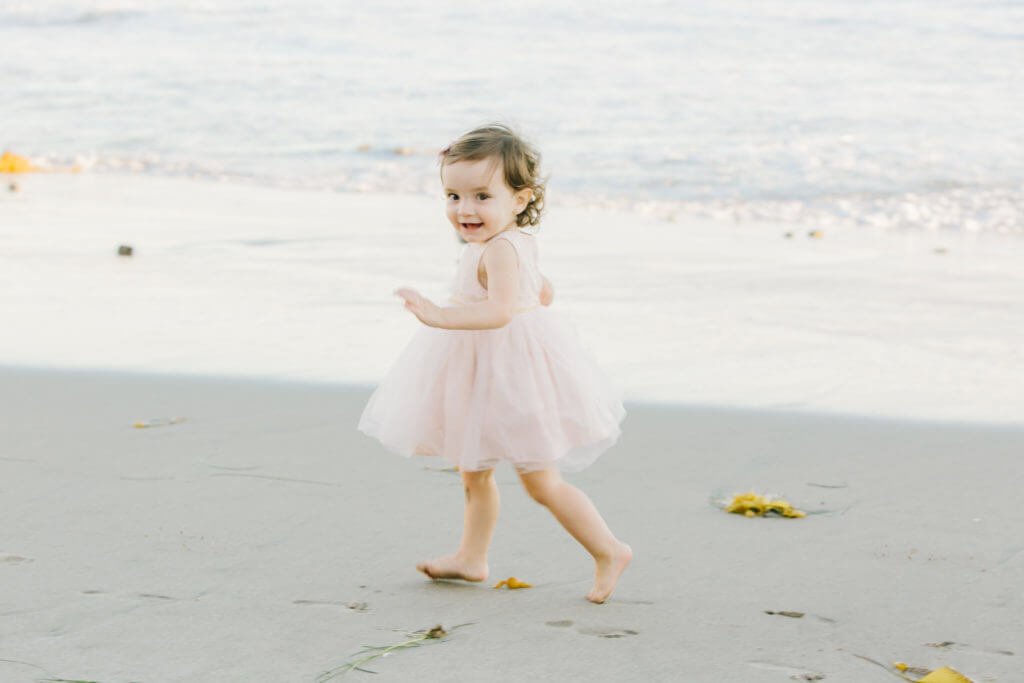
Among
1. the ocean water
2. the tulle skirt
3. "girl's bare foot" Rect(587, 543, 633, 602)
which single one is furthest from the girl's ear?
the ocean water

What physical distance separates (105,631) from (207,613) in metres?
0.21

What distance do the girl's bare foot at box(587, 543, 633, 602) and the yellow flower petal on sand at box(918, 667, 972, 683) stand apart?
0.72m

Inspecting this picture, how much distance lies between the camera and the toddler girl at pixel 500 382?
2.71m

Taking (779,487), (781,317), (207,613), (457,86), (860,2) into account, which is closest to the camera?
(207,613)

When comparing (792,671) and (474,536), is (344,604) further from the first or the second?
(792,671)

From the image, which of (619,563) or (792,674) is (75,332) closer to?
(619,563)

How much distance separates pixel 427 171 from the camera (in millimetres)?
11094

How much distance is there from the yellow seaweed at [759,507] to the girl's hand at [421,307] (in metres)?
1.12

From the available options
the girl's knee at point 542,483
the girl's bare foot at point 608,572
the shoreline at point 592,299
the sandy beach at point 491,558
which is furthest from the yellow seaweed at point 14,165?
the girl's bare foot at point 608,572

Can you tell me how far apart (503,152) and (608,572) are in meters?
0.97

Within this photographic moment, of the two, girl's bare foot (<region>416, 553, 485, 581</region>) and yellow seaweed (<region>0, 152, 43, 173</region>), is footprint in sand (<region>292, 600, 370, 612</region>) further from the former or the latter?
yellow seaweed (<region>0, 152, 43, 173</region>)

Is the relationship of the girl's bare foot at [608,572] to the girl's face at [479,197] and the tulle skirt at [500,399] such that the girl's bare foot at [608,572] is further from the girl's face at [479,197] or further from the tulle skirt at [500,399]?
the girl's face at [479,197]

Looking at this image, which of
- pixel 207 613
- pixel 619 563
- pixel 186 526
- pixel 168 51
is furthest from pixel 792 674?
pixel 168 51

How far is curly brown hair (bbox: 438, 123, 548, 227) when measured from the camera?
2.75 metres
